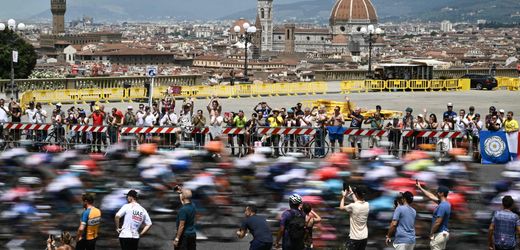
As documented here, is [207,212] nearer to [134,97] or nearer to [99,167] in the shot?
[99,167]

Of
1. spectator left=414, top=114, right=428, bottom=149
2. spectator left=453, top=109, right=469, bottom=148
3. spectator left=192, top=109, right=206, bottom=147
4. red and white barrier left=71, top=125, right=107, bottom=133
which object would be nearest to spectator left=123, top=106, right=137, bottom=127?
red and white barrier left=71, top=125, right=107, bottom=133

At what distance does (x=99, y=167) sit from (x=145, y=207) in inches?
29.1

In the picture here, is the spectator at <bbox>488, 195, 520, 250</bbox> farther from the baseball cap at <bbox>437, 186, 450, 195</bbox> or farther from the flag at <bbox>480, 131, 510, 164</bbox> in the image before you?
the flag at <bbox>480, 131, 510, 164</bbox>

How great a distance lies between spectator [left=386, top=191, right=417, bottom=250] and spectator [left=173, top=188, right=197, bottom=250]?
2165mm

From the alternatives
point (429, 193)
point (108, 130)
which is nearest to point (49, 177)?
point (429, 193)

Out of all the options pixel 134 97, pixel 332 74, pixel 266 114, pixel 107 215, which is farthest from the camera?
pixel 332 74

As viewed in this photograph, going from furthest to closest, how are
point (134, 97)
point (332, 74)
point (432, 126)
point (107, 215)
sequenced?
point (332, 74) < point (134, 97) < point (432, 126) < point (107, 215)

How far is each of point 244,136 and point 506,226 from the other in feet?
30.8

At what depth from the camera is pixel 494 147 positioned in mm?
19906

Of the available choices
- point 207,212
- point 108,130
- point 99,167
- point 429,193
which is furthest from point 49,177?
point 108,130

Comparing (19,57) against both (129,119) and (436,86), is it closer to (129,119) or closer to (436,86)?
(436,86)

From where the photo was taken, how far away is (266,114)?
22578mm

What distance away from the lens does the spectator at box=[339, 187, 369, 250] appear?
38.0ft

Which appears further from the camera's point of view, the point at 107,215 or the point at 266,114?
the point at 266,114
